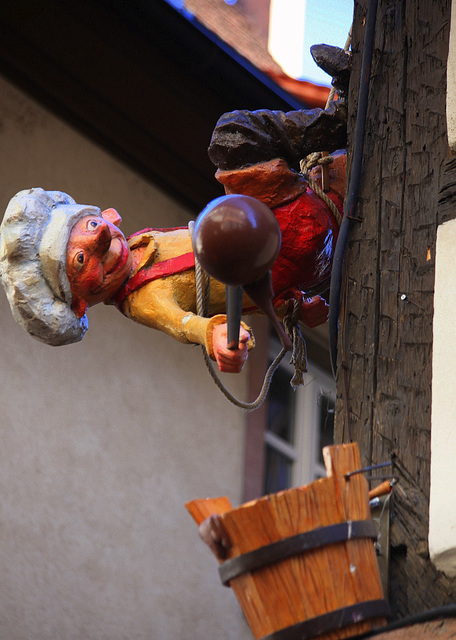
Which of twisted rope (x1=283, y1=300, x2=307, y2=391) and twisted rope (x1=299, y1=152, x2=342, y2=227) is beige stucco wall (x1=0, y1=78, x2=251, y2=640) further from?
twisted rope (x1=299, y1=152, x2=342, y2=227)

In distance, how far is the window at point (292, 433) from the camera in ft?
12.1

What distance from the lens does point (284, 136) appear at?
1662 millimetres

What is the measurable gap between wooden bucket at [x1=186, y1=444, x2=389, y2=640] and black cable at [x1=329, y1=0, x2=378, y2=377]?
16.1 inches

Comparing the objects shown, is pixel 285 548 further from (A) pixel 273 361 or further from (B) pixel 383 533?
(A) pixel 273 361

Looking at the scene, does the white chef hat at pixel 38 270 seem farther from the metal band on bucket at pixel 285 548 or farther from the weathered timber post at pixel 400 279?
the metal band on bucket at pixel 285 548

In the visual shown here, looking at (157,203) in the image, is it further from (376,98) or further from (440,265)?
(440,265)

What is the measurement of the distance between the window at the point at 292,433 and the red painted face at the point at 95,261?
1.99m

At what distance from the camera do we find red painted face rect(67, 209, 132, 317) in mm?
1706

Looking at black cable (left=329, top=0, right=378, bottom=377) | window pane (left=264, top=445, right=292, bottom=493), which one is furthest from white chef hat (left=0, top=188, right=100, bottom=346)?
window pane (left=264, top=445, right=292, bottom=493)

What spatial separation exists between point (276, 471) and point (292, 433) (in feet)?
0.58

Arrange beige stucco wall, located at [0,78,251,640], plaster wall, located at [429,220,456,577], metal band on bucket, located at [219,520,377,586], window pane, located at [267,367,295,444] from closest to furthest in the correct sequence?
metal band on bucket, located at [219,520,377,586], plaster wall, located at [429,220,456,577], beige stucco wall, located at [0,78,251,640], window pane, located at [267,367,295,444]

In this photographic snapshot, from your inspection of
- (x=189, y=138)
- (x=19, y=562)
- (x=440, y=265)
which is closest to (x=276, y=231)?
(x=440, y=265)

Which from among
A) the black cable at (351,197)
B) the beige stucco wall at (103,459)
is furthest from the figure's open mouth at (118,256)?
the beige stucco wall at (103,459)

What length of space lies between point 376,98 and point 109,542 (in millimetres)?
2181
